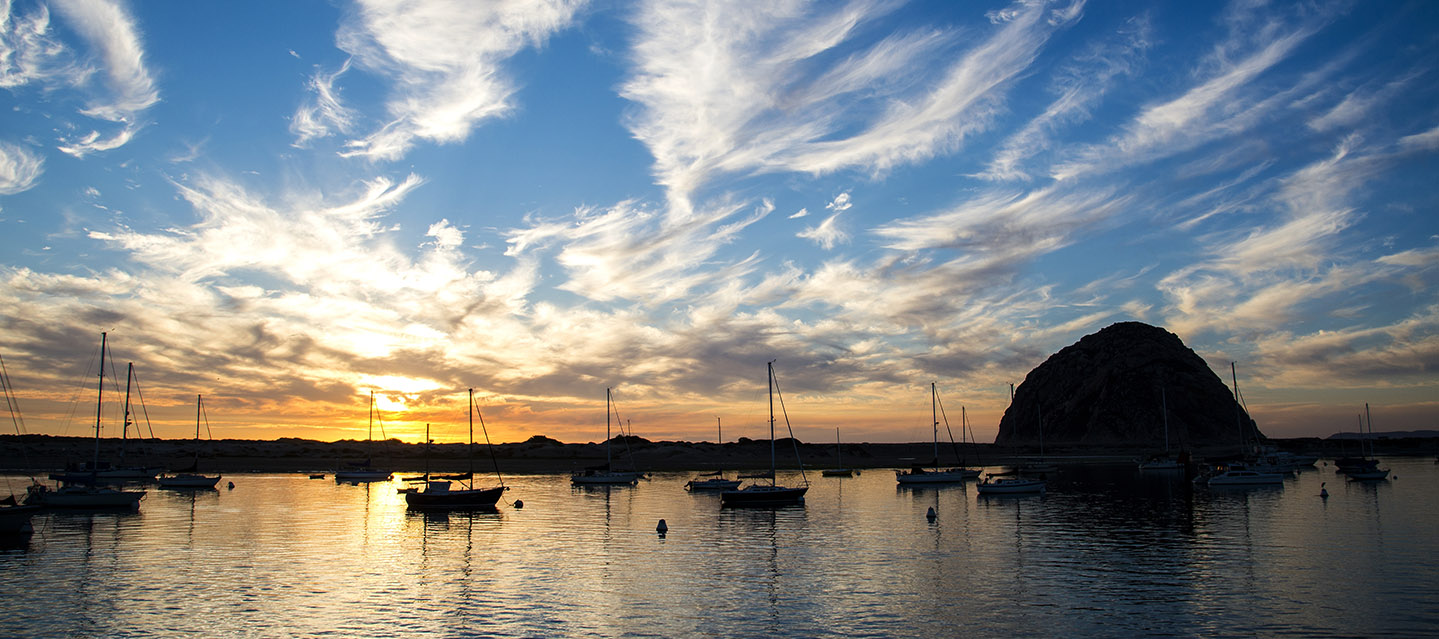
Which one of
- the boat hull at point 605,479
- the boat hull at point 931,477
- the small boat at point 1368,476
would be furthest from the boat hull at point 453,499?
the small boat at point 1368,476

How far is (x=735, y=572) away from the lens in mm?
39906

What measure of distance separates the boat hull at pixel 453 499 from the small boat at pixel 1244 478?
76389 mm

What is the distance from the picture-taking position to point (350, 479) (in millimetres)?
118688

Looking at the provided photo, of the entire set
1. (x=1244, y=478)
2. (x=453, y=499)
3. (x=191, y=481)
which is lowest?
(x=1244, y=478)

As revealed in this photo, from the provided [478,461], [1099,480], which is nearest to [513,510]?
[1099,480]

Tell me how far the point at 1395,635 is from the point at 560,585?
28836 mm

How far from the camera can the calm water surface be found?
29.4 m

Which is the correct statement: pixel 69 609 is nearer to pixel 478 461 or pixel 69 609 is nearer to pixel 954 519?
pixel 954 519

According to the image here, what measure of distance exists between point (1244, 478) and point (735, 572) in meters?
81.8

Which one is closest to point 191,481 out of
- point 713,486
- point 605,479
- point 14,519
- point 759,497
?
point 605,479

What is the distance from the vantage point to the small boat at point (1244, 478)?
97125 millimetres

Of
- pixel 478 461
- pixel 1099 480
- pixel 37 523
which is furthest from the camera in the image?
pixel 478 461

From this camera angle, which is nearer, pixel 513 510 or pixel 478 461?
pixel 513 510

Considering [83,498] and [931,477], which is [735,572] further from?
[931,477]
